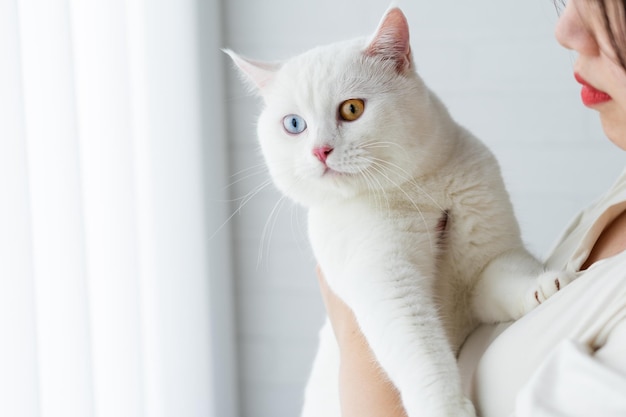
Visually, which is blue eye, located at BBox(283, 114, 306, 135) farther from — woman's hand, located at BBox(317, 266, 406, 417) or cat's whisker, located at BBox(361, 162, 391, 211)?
woman's hand, located at BBox(317, 266, 406, 417)

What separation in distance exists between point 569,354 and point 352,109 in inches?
20.5

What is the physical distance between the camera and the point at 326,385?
125 cm

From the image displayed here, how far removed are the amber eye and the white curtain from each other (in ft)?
1.60

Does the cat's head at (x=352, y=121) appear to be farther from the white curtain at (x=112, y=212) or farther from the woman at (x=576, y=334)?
the white curtain at (x=112, y=212)

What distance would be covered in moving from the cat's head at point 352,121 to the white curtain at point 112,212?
0.39m

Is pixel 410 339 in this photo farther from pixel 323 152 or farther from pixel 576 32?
pixel 576 32

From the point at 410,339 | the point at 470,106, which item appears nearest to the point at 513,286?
the point at 410,339

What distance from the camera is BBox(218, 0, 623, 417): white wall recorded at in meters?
1.96

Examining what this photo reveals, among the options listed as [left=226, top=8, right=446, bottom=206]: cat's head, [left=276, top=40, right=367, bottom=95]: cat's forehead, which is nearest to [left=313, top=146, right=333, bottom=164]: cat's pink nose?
[left=226, top=8, right=446, bottom=206]: cat's head

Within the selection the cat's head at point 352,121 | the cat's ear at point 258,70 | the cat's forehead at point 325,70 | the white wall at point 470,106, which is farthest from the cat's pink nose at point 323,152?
the white wall at point 470,106

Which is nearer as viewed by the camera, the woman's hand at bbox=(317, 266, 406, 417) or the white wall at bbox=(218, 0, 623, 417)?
the woman's hand at bbox=(317, 266, 406, 417)

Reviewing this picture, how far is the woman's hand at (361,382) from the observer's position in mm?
992

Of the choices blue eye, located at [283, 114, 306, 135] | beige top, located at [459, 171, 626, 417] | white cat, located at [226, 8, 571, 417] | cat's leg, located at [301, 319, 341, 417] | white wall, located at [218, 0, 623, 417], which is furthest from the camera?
white wall, located at [218, 0, 623, 417]

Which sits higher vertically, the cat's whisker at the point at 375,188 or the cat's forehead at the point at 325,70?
the cat's forehead at the point at 325,70
